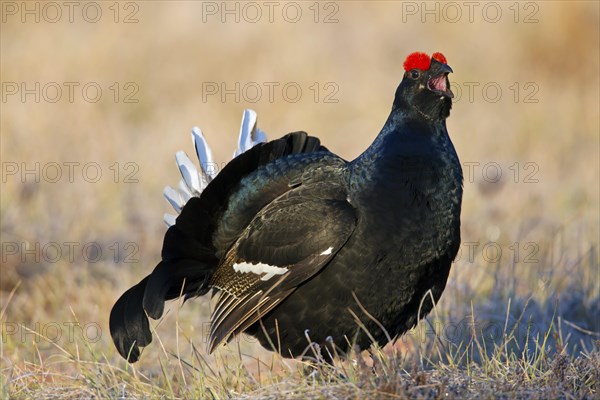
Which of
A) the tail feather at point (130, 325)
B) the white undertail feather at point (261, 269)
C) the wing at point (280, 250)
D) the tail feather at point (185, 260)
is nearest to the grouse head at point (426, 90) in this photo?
the wing at point (280, 250)

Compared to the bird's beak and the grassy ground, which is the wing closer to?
the grassy ground

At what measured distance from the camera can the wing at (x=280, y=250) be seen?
3.48 m

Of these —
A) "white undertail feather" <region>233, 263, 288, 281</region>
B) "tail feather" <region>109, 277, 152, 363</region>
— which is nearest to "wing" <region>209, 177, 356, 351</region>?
"white undertail feather" <region>233, 263, 288, 281</region>

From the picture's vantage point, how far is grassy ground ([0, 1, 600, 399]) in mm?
3439

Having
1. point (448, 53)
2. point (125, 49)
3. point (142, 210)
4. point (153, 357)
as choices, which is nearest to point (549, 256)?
point (153, 357)

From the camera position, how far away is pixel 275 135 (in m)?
8.16

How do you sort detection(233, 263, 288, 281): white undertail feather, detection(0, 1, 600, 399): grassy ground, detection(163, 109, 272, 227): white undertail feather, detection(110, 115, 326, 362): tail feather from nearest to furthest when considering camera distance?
detection(0, 1, 600, 399): grassy ground → detection(233, 263, 288, 281): white undertail feather → detection(110, 115, 326, 362): tail feather → detection(163, 109, 272, 227): white undertail feather

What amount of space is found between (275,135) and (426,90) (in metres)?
4.53

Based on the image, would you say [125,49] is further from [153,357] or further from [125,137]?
[153,357]

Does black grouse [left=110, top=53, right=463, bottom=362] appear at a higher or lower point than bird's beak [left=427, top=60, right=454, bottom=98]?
lower

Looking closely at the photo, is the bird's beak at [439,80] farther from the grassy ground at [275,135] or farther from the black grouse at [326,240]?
the grassy ground at [275,135]

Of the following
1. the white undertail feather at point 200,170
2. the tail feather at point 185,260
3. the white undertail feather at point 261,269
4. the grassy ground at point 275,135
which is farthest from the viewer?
the white undertail feather at point 200,170

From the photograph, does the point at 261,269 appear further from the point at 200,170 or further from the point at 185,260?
the point at 200,170

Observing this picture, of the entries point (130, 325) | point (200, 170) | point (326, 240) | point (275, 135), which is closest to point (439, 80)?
point (326, 240)
